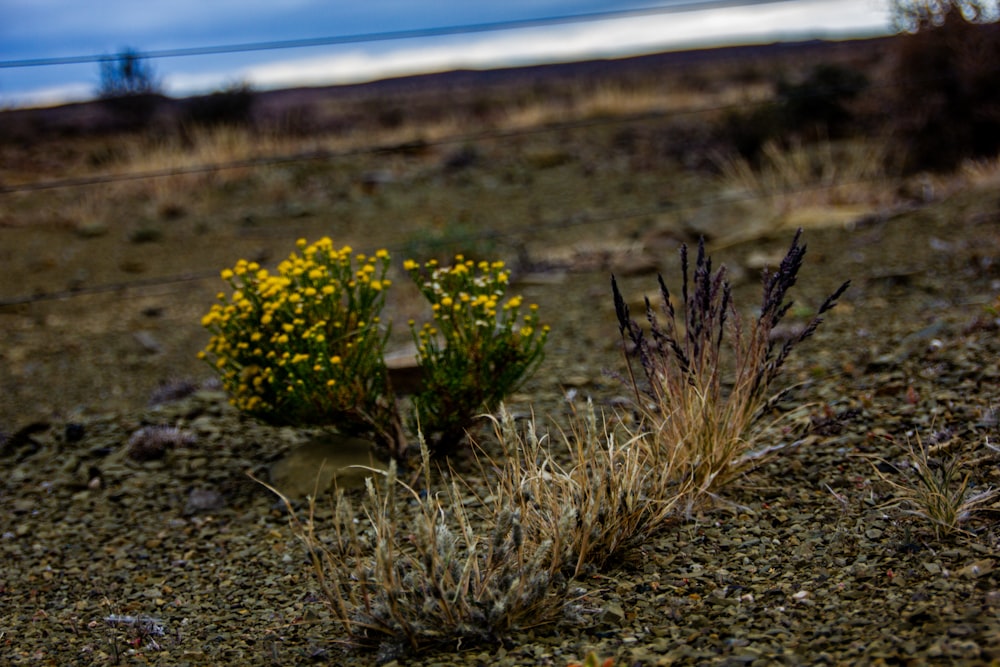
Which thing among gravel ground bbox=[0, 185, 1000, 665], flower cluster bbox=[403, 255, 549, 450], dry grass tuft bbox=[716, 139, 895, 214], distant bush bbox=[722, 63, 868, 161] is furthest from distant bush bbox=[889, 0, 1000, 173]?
flower cluster bbox=[403, 255, 549, 450]

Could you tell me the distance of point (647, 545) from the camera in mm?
3295

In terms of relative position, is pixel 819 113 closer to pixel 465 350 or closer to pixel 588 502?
pixel 465 350

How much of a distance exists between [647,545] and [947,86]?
30.4ft

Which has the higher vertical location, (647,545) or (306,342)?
(306,342)

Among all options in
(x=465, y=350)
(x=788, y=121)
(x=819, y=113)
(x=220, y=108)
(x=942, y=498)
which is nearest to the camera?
(x=942, y=498)

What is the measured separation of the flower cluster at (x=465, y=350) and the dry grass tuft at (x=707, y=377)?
692mm

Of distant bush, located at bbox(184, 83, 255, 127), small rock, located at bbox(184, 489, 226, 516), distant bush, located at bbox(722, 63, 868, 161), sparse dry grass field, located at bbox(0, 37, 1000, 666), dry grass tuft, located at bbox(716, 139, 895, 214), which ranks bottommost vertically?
small rock, located at bbox(184, 489, 226, 516)

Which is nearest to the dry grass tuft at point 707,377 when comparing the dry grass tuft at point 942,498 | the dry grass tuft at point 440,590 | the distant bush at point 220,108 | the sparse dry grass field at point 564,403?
the sparse dry grass field at point 564,403

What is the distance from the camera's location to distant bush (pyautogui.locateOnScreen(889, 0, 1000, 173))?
33.7ft

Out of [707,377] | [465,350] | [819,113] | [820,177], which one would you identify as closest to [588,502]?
[707,377]

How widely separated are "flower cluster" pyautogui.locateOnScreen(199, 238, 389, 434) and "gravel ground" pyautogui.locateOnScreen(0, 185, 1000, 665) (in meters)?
0.52

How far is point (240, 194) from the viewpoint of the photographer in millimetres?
14258

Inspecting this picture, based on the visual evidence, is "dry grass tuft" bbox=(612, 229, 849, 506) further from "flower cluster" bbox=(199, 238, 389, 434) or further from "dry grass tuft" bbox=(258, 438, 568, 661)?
"flower cluster" bbox=(199, 238, 389, 434)

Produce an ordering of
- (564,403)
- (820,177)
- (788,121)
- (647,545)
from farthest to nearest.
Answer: (788,121) → (820,177) → (564,403) → (647,545)
